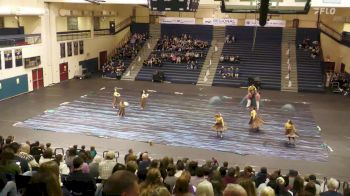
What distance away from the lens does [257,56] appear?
3478 centimetres

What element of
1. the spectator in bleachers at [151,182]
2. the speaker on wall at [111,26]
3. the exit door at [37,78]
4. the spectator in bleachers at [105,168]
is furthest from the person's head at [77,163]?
the speaker on wall at [111,26]

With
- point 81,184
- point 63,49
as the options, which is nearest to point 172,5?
point 81,184

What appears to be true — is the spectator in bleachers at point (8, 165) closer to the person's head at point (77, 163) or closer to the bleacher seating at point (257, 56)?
the person's head at point (77, 163)

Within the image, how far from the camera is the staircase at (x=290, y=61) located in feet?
100

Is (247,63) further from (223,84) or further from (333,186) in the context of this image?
(333,186)

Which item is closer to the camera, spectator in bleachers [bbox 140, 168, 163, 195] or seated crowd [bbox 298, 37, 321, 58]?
spectator in bleachers [bbox 140, 168, 163, 195]

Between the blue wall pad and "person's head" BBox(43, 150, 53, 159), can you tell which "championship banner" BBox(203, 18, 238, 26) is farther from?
"person's head" BBox(43, 150, 53, 159)

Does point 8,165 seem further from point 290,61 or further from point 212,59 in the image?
point 290,61

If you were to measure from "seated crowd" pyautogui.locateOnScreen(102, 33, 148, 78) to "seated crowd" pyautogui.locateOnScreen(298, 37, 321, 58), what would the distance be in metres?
14.9

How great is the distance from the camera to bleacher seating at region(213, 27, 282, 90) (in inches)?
1243

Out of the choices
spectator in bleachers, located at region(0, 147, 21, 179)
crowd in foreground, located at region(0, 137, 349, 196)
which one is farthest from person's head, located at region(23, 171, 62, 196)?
spectator in bleachers, located at region(0, 147, 21, 179)

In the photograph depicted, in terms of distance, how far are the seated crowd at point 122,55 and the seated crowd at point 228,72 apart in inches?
331

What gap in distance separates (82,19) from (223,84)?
44.3 ft

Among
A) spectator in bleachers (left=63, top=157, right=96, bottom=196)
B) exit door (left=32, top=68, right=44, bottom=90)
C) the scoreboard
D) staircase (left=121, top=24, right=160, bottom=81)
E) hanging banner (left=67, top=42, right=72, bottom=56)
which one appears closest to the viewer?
spectator in bleachers (left=63, top=157, right=96, bottom=196)
